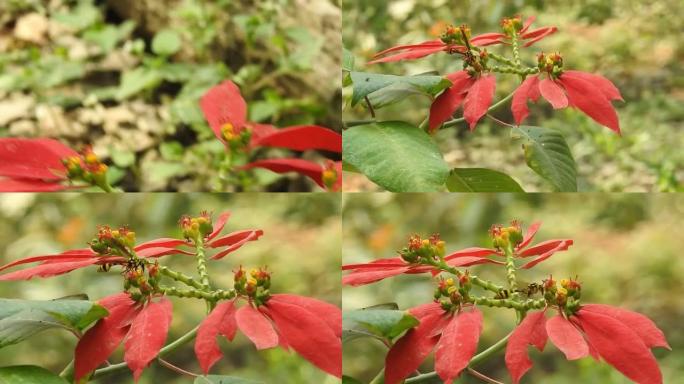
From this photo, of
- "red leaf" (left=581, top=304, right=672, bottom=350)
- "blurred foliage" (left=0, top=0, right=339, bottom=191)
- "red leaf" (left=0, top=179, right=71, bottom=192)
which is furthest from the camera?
"blurred foliage" (left=0, top=0, right=339, bottom=191)

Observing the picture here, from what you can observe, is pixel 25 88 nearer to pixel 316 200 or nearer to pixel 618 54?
pixel 316 200

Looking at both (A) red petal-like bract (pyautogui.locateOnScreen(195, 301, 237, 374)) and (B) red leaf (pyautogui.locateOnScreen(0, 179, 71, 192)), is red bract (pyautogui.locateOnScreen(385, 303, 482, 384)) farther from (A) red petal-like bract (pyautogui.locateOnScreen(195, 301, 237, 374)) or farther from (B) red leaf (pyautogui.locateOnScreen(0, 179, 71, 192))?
(B) red leaf (pyautogui.locateOnScreen(0, 179, 71, 192))

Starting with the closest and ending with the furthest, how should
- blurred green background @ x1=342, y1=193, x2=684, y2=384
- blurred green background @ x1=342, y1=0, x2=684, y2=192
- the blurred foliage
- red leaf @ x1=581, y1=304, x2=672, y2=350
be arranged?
red leaf @ x1=581, y1=304, x2=672, y2=350 < blurred green background @ x1=342, y1=193, x2=684, y2=384 < blurred green background @ x1=342, y1=0, x2=684, y2=192 < the blurred foliage

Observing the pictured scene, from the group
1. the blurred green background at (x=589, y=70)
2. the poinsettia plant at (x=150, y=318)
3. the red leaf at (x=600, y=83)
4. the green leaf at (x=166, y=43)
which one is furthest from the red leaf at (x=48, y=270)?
the green leaf at (x=166, y=43)

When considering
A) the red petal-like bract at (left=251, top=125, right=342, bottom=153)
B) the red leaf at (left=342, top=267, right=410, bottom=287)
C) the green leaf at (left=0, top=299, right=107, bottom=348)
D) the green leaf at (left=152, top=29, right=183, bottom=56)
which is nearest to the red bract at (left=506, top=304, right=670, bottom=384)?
the red leaf at (left=342, top=267, right=410, bottom=287)

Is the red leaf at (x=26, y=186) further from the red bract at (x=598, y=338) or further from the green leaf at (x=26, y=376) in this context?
the red bract at (x=598, y=338)

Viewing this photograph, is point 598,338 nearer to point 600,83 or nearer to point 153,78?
point 600,83

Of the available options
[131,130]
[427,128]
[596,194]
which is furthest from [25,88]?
[427,128]
